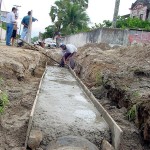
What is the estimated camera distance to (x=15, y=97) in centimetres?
725

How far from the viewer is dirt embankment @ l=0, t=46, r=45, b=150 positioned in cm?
529

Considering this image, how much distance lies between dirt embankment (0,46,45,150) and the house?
28.1 metres

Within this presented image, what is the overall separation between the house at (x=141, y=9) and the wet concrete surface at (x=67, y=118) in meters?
30.8

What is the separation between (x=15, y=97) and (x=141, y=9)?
112 feet

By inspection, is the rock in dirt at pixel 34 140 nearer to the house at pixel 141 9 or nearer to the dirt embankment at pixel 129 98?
the dirt embankment at pixel 129 98

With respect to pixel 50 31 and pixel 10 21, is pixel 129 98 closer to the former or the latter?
pixel 10 21

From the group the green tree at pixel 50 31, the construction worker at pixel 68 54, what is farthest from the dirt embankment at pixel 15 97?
the green tree at pixel 50 31

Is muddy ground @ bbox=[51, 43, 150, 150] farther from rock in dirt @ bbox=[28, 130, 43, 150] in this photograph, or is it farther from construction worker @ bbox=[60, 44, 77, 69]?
construction worker @ bbox=[60, 44, 77, 69]

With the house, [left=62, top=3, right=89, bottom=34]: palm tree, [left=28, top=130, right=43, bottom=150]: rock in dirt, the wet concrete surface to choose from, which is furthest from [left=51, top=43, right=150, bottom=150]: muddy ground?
[left=62, top=3, right=89, bottom=34]: palm tree

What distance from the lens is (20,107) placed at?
21.8 feet

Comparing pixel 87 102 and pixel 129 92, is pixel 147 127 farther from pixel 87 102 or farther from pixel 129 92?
pixel 87 102

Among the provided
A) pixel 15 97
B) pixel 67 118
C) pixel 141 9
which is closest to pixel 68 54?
pixel 15 97

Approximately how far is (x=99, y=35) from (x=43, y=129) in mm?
12873

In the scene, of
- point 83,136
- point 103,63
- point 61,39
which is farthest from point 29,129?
point 61,39
